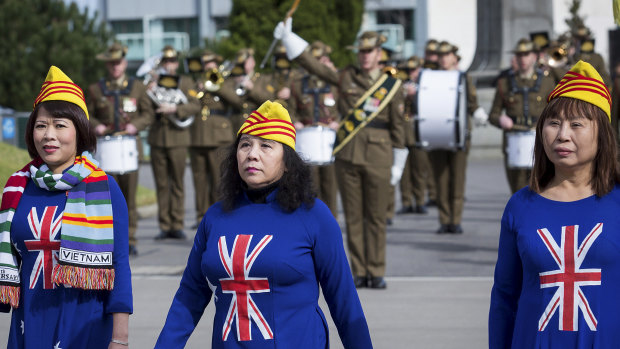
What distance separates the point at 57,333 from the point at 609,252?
76.8 inches

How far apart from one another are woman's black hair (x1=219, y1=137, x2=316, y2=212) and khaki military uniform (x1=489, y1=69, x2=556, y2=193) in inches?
306

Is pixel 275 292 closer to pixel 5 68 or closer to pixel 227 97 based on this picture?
pixel 227 97

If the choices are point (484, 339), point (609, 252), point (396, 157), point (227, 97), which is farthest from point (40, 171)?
point (227, 97)

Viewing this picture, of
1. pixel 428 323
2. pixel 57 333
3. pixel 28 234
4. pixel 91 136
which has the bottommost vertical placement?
pixel 428 323

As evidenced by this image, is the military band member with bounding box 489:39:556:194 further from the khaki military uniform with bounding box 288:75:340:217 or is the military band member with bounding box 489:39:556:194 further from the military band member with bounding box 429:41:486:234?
the khaki military uniform with bounding box 288:75:340:217

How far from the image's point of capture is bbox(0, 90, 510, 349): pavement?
7629 millimetres

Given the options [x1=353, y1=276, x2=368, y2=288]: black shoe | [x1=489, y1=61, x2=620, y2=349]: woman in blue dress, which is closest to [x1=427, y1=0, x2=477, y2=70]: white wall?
[x1=353, y1=276, x2=368, y2=288]: black shoe

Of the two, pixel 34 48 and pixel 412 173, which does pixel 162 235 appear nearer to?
pixel 412 173

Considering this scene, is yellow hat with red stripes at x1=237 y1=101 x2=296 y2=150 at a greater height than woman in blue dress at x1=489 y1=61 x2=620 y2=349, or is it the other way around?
yellow hat with red stripes at x1=237 y1=101 x2=296 y2=150

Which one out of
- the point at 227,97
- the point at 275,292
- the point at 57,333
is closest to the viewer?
the point at 275,292

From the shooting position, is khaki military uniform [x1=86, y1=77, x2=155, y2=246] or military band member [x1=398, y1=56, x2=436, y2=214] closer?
khaki military uniform [x1=86, y1=77, x2=155, y2=246]

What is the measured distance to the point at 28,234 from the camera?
426cm

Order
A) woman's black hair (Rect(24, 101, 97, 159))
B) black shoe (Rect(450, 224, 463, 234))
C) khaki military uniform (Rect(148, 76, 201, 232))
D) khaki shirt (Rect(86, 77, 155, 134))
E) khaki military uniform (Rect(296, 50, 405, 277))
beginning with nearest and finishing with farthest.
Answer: woman's black hair (Rect(24, 101, 97, 159)) < khaki military uniform (Rect(296, 50, 405, 277)) < khaki shirt (Rect(86, 77, 155, 134)) < black shoe (Rect(450, 224, 463, 234)) < khaki military uniform (Rect(148, 76, 201, 232))

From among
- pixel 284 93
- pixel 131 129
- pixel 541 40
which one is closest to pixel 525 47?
pixel 541 40
